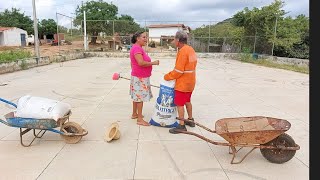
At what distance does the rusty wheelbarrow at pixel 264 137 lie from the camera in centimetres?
342

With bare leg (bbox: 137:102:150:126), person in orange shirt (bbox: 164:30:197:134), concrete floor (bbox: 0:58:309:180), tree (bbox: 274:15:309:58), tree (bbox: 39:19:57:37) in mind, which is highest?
tree (bbox: 39:19:57:37)

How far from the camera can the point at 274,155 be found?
12.0ft

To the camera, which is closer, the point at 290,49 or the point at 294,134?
the point at 294,134

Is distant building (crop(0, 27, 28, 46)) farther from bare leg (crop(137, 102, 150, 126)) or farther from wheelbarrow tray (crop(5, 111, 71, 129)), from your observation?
wheelbarrow tray (crop(5, 111, 71, 129))

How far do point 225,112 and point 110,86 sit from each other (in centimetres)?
445

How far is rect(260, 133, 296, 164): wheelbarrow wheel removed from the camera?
358 centimetres

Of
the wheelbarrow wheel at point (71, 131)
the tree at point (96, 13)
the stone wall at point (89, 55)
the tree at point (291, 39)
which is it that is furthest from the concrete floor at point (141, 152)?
the tree at point (96, 13)

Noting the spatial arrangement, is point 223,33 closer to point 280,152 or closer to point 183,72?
point 183,72

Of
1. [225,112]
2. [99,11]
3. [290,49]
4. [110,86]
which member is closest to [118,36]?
[99,11]

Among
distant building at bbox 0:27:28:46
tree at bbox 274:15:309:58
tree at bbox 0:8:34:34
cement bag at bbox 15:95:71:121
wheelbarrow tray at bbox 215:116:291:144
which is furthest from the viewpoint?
tree at bbox 0:8:34:34

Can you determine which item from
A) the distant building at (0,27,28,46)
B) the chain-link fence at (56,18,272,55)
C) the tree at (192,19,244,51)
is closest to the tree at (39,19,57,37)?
the distant building at (0,27,28,46)

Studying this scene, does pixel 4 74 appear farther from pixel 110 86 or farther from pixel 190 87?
pixel 190 87

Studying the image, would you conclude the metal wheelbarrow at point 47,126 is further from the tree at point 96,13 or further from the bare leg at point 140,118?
the tree at point 96,13

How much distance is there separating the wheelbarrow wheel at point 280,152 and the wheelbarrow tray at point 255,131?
188 millimetres
